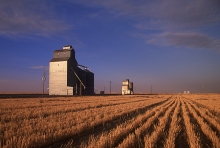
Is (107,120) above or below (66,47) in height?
below

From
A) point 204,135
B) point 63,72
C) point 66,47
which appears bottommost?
point 204,135

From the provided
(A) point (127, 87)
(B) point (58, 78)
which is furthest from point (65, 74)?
(A) point (127, 87)

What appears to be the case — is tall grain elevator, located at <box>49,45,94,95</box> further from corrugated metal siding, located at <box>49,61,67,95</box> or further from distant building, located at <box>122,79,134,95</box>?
distant building, located at <box>122,79,134,95</box>

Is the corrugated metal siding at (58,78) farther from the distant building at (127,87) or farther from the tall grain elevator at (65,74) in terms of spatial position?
the distant building at (127,87)

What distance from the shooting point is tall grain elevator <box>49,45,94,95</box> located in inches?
2062

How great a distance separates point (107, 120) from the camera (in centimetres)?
1184

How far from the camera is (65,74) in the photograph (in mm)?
52375

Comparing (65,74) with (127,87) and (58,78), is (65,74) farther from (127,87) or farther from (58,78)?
(127,87)

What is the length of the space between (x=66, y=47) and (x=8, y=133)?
55.0 meters

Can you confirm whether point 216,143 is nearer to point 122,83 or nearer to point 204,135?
point 204,135

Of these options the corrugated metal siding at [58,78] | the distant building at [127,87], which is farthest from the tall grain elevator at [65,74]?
the distant building at [127,87]

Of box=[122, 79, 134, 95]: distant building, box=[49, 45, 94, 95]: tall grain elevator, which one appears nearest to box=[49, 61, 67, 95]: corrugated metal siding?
box=[49, 45, 94, 95]: tall grain elevator

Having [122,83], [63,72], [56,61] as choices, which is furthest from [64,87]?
[122,83]

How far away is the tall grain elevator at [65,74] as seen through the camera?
5238cm
